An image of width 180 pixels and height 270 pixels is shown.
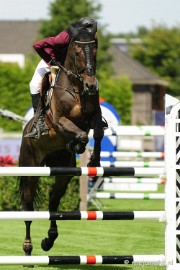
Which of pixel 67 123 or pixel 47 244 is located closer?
pixel 67 123

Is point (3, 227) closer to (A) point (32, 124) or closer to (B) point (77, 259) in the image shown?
(A) point (32, 124)

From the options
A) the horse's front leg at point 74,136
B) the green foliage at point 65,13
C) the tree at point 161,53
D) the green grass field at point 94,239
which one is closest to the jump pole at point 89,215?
the green grass field at point 94,239

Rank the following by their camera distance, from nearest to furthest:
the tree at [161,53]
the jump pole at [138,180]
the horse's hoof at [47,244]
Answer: the horse's hoof at [47,244] → the jump pole at [138,180] → the tree at [161,53]

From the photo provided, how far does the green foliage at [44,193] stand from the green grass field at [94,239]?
923 millimetres

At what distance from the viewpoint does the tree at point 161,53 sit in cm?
8731

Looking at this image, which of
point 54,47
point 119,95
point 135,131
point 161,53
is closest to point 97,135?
point 54,47

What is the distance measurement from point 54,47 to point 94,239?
2.67 meters

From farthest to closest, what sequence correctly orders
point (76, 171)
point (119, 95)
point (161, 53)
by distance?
point (161, 53), point (119, 95), point (76, 171)

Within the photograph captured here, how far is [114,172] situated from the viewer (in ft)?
23.9

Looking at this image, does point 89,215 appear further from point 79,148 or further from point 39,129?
point 39,129

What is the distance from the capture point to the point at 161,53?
89500 millimetres

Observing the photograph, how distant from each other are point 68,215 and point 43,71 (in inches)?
144

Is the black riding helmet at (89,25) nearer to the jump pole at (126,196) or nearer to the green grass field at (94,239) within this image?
the green grass field at (94,239)

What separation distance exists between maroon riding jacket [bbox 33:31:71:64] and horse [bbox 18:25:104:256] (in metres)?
0.23
